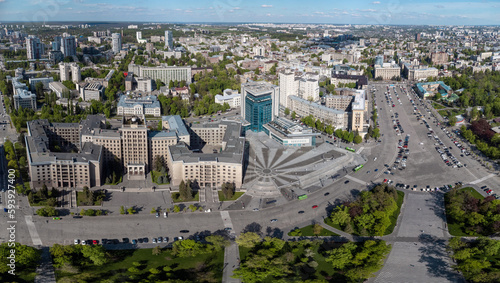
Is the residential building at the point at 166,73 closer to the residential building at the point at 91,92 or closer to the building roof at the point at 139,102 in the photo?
the residential building at the point at 91,92

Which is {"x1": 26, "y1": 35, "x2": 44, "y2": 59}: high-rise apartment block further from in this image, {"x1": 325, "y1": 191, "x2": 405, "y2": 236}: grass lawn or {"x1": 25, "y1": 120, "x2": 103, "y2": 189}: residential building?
{"x1": 325, "y1": 191, "x2": 405, "y2": 236}: grass lawn

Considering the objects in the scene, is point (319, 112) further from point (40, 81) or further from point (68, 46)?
point (68, 46)

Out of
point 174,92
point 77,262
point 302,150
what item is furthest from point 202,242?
point 174,92

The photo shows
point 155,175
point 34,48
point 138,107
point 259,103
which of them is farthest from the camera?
point 34,48

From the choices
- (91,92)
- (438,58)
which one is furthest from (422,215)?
(438,58)

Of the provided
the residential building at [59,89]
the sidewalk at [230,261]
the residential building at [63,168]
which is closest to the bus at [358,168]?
the sidewalk at [230,261]

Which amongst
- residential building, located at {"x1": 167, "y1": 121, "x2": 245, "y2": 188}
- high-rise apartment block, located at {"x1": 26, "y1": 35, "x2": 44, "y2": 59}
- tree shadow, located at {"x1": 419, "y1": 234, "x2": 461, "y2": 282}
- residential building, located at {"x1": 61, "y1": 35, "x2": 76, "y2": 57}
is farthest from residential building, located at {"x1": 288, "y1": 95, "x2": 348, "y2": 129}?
high-rise apartment block, located at {"x1": 26, "y1": 35, "x2": 44, "y2": 59}

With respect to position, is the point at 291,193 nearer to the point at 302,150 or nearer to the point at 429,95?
the point at 302,150
